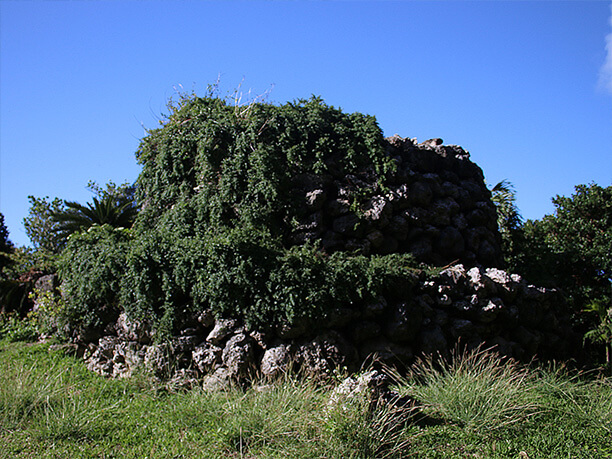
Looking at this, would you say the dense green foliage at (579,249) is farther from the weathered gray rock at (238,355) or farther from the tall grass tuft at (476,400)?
the weathered gray rock at (238,355)

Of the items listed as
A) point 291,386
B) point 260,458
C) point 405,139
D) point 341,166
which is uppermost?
point 405,139

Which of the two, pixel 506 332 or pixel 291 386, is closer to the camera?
pixel 291 386

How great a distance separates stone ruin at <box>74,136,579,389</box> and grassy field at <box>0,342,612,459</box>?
621mm

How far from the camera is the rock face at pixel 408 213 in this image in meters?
8.55

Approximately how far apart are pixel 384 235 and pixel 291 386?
3.64 meters

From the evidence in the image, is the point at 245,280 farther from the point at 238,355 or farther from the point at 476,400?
the point at 476,400

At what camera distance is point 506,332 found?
26.2 ft

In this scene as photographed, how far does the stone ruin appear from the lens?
6789 mm

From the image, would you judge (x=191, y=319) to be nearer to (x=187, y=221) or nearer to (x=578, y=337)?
(x=187, y=221)

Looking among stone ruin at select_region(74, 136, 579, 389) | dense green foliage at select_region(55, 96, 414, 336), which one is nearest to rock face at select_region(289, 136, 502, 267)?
stone ruin at select_region(74, 136, 579, 389)

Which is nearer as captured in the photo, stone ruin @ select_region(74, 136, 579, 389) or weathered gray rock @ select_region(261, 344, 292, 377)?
weathered gray rock @ select_region(261, 344, 292, 377)

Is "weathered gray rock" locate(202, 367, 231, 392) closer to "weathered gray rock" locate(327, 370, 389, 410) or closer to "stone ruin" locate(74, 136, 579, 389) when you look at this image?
"stone ruin" locate(74, 136, 579, 389)

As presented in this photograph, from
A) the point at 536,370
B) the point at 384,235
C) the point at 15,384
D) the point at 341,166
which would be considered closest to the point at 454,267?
the point at 384,235

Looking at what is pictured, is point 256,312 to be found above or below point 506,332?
above
